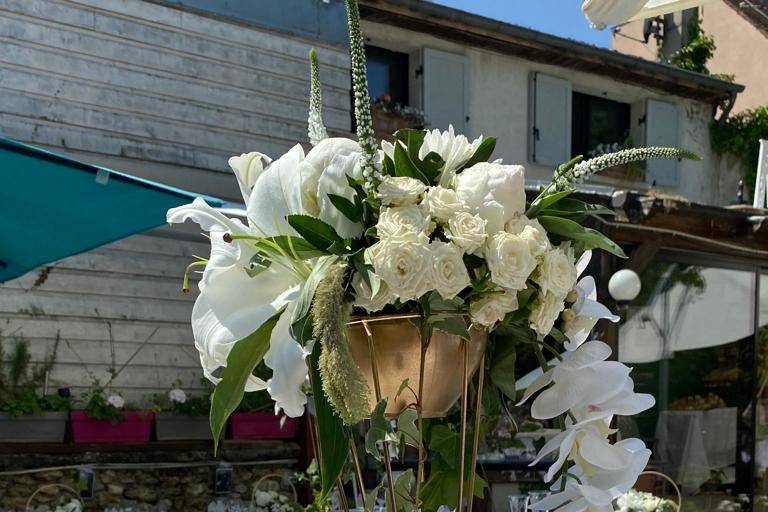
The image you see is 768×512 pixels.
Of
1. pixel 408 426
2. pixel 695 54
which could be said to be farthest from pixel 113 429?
pixel 695 54

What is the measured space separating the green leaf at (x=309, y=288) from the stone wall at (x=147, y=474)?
5.72m

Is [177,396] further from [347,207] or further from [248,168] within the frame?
[347,207]

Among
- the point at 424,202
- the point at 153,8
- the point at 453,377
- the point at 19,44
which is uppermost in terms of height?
the point at 153,8

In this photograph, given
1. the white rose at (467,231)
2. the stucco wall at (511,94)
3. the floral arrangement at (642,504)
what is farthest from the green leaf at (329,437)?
the stucco wall at (511,94)

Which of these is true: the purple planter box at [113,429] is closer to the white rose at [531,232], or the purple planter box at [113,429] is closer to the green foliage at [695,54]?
the white rose at [531,232]

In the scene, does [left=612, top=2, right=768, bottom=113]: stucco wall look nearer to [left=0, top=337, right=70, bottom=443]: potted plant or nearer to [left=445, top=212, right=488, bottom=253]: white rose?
[left=0, top=337, right=70, bottom=443]: potted plant

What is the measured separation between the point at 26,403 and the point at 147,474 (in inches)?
45.5

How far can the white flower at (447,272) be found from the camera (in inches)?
45.7

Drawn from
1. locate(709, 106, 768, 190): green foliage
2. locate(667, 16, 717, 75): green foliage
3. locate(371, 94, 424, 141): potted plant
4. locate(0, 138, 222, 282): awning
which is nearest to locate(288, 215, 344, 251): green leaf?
locate(0, 138, 222, 282): awning

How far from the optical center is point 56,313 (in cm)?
696

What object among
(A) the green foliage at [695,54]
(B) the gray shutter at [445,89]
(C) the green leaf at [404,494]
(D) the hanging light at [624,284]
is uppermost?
(A) the green foliage at [695,54]

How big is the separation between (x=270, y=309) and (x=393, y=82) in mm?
8601

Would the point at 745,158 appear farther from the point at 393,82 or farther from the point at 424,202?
the point at 424,202

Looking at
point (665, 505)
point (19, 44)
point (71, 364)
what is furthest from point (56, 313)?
point (665, 505)
